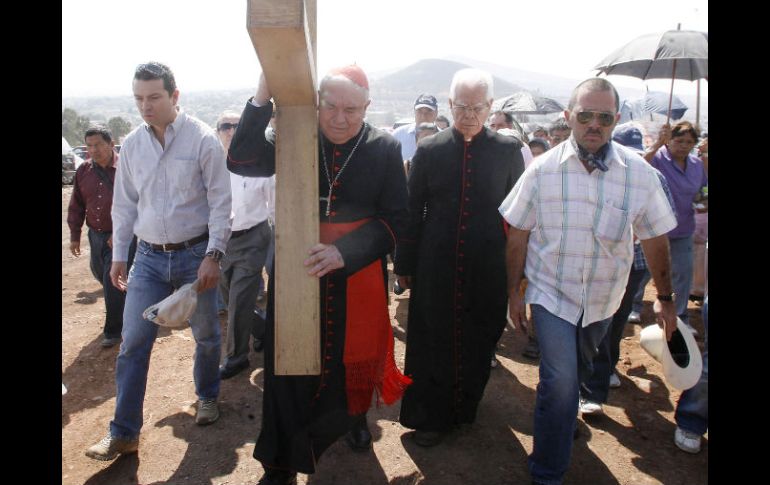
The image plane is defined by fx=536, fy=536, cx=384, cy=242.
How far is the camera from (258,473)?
10.3 feet

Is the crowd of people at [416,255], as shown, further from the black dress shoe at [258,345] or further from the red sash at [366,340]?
the black dress shoe at [258,345]

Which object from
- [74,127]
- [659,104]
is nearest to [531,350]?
[659,104]

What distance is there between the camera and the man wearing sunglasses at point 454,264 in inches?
133

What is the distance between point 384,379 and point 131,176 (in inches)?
79.4

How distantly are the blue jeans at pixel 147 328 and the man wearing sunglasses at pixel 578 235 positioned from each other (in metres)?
2.06

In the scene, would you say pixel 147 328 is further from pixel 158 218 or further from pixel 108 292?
pixel 108 292

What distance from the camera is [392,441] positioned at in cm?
349

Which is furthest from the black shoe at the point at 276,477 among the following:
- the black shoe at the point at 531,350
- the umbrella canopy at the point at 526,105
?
the umbrella canopy at the point at 526,105

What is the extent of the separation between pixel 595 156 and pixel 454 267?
3.61ft

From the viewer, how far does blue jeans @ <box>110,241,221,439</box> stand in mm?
3125

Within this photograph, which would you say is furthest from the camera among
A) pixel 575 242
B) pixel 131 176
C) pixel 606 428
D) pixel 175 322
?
pixel 606 428

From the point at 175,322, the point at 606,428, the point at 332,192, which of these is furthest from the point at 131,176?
the point at 606,428
